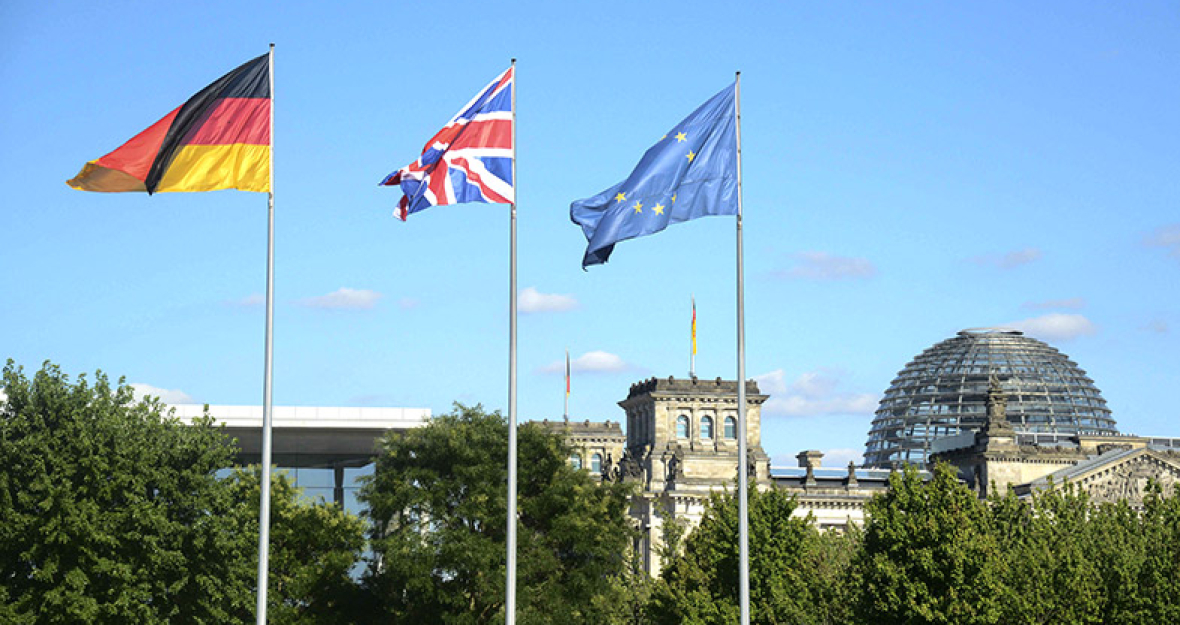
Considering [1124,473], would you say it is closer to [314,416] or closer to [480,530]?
[314,416]

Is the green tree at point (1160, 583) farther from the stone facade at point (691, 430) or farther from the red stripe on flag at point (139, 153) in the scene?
the stone facade at point (691, 430)

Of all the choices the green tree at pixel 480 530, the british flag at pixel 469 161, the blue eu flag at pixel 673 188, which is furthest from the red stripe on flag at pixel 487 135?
the green tree at pixel 480 530

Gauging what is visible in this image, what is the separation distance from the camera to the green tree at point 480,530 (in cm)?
6800

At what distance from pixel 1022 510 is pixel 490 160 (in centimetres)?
3474

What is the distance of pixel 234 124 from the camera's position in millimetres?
41031

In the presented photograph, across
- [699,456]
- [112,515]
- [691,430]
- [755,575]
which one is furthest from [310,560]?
[691,430]

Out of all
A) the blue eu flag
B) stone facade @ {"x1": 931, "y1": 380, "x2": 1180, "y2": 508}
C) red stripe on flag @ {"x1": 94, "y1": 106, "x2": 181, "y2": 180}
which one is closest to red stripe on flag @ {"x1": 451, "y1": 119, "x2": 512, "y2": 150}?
the blue eu flag

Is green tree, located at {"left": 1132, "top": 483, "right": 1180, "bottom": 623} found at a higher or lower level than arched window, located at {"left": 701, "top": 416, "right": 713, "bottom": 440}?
lower

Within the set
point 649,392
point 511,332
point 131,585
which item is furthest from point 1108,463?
point 511,332

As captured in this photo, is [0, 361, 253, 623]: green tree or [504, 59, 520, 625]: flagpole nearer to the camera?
[504, 59, 520, 625]: flagpole

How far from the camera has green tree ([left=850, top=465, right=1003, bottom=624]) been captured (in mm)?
51656

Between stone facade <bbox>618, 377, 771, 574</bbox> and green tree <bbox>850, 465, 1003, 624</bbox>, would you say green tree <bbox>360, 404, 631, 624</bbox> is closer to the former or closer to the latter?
green tree <bbox>850, 465, 1003, 624</bbox>

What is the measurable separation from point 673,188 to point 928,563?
59.1 ft

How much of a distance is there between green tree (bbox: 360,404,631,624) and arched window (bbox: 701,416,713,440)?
101m
